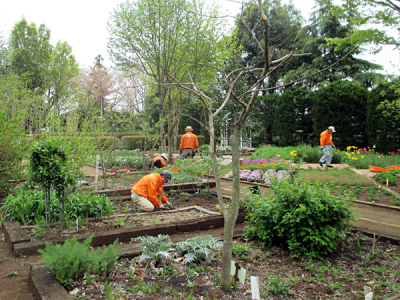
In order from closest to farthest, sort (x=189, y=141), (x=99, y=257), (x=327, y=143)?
(x=99, y=257), (x=189, y=141), (x=327, y=143)

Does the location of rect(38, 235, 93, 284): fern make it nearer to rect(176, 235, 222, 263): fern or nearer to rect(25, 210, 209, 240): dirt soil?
rect(176, 235, 222, 263): fern

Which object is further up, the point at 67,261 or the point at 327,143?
the point at 327,143

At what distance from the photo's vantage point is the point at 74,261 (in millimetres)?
2529

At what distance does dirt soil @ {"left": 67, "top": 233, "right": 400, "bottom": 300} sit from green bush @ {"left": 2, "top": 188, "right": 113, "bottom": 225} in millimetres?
1785

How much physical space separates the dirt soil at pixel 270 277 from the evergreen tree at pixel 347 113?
1293 cm

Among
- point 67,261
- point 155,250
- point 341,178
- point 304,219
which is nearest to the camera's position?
point 67,261

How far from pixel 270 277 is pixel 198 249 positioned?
2.69 ft

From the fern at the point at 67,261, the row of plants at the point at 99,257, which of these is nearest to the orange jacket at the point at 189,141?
the row of plants at the point at 99,257

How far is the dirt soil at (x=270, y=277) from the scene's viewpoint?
2.54 metres

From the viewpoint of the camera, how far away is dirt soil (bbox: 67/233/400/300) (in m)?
2.54

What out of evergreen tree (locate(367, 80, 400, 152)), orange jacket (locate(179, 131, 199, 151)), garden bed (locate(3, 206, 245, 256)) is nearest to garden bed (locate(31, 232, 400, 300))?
garden bed (locate(3, 206, 245, 256))

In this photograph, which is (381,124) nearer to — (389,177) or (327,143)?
(327,143)

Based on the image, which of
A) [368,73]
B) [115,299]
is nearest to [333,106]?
[368,73]

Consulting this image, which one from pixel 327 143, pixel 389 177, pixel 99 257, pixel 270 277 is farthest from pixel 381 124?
pixel 99 257
